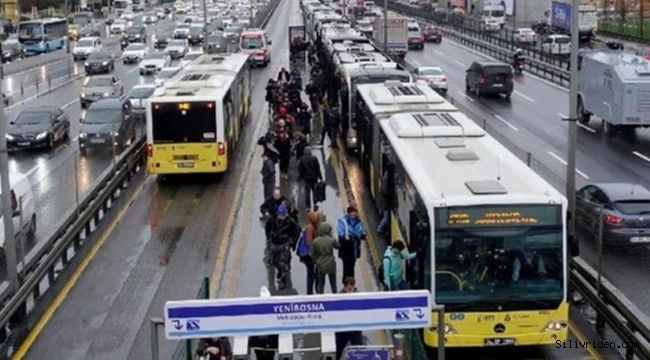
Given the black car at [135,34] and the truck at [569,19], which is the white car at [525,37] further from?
the black car at [135,34]

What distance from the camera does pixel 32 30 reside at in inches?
3428

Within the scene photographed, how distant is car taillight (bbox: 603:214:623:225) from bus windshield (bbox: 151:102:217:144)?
36.6ft

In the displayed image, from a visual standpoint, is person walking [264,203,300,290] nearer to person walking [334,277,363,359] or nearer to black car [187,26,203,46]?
person walking [334,277,363,359]

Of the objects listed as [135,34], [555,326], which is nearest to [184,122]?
[555,326]

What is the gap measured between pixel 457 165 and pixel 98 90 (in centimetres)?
3501

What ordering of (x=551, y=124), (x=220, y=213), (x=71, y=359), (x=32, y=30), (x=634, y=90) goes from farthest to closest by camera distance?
(x=32, y=30), (x=551, y=124), (x=634, y=90), (x=220, y=213), (x=71, y=359)

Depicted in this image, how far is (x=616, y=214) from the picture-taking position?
21.8 meters

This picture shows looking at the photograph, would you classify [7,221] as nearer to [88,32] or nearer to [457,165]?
[457,165]

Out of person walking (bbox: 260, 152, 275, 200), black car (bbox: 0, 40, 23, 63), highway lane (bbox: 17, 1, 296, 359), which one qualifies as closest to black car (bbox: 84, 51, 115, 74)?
black car (bbox: 0, 40, 23, 63)

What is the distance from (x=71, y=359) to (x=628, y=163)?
21536mm

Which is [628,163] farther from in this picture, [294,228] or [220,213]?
[294,228]

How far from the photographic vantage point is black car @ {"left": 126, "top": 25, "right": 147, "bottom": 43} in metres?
93.2

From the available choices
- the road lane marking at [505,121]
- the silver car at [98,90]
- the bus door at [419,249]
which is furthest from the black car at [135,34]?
the bus door at [419,249]

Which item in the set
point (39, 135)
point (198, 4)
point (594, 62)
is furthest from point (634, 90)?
point (198, 4)
